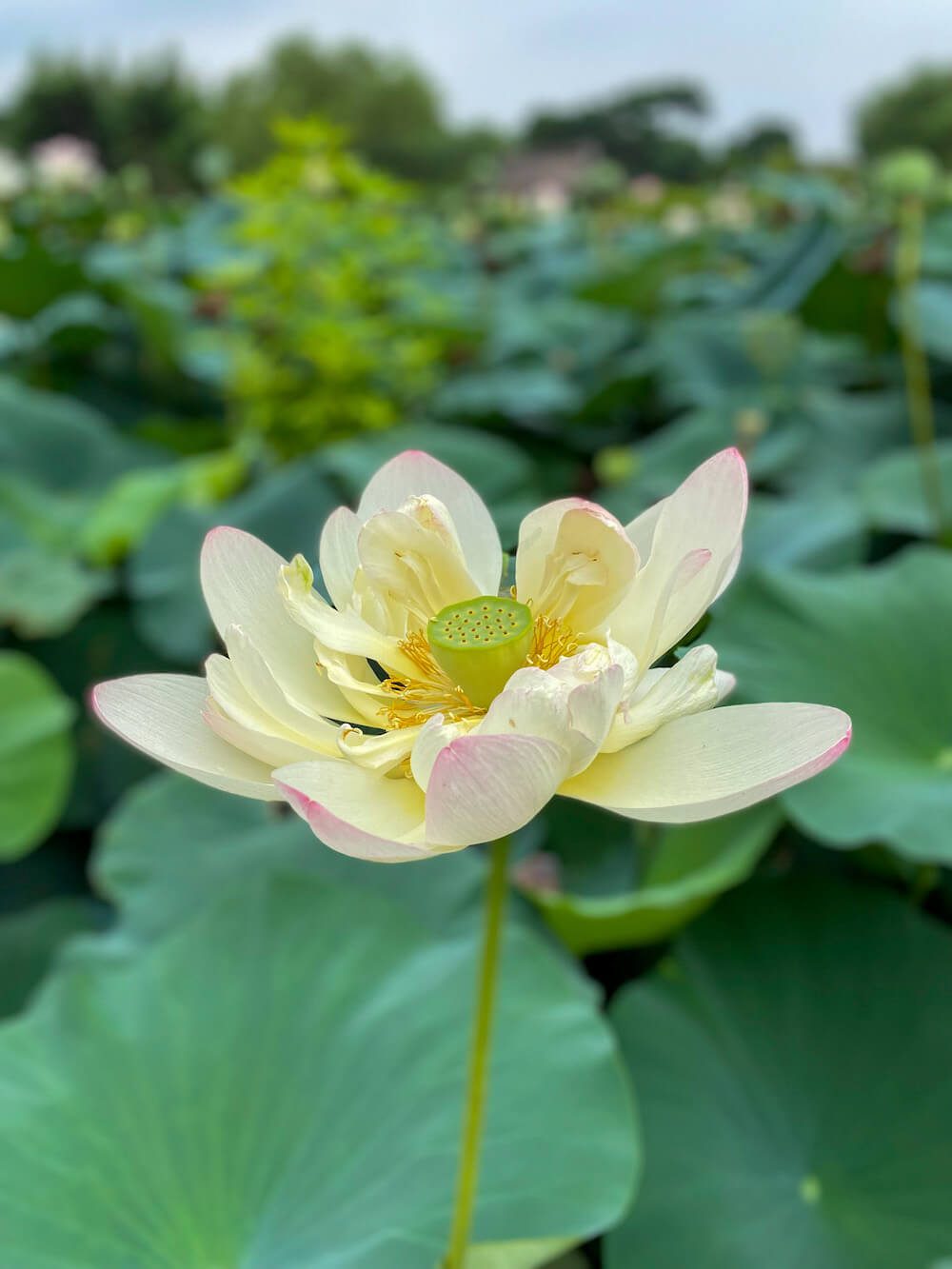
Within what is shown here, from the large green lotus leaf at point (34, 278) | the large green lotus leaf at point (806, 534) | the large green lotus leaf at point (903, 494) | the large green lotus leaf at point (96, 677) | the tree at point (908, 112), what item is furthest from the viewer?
the tree at point (908, 112)

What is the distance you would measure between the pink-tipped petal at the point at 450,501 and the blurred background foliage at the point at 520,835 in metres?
0.29

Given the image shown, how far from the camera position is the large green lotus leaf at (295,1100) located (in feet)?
1.80

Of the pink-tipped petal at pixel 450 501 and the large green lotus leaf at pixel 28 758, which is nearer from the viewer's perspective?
the pink-tipped petal at pixel 450 501

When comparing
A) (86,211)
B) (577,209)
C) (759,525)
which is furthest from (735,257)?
(759,525)

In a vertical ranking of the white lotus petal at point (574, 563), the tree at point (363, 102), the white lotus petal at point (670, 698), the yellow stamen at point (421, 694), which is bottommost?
the tree at point (363, 102)

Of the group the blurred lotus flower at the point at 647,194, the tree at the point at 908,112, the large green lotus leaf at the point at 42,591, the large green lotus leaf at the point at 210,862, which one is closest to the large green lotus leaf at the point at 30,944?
the large green lotus leaf at the point at 210,862

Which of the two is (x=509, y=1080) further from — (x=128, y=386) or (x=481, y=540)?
(x=128, y=386)

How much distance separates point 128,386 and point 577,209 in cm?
294

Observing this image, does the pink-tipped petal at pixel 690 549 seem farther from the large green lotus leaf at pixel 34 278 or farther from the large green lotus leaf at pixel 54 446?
the large green lotus leaf at pixel 34 278

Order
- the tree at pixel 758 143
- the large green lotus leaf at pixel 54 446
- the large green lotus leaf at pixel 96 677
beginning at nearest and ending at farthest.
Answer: the large green lotus leaf at pixel 96 677
the large green lotus leaf at pixel 54 446
the tree at pixel 758 143

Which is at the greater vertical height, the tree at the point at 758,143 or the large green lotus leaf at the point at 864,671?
the large green lotus leaf at the point at 864,671

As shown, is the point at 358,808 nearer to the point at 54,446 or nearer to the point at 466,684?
the point at 466,684

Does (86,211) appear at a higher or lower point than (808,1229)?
higher

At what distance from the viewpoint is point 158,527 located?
1.66 m
